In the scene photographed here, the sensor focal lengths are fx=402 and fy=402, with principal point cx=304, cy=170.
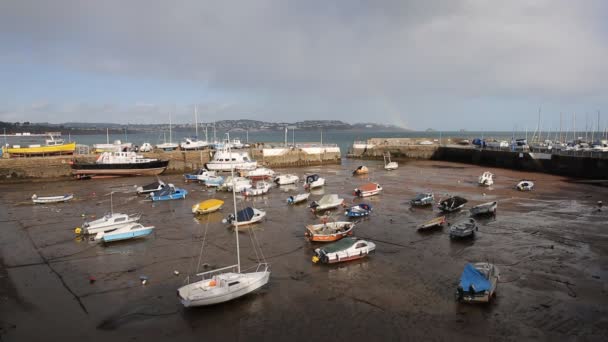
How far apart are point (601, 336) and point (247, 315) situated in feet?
37.1

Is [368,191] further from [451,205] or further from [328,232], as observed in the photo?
[328,232]

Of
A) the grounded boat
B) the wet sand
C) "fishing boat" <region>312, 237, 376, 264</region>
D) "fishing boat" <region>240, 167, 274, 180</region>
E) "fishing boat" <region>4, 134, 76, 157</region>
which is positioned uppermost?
"fishing boat" <region>4, 134, 76, 157</region>

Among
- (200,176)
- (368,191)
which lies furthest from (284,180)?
(368,191)

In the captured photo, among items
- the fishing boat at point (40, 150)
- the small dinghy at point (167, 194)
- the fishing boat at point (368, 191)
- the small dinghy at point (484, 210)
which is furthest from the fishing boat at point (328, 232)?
the fishing boat at point (40, 150)

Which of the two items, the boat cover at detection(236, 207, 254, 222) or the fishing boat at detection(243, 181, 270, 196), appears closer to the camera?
the boat cover at detection(236, 207, 254, 222)

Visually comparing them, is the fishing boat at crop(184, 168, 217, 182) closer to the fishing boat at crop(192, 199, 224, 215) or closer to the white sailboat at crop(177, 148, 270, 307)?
the fishing boat at crop(192, 199, 224, 215)

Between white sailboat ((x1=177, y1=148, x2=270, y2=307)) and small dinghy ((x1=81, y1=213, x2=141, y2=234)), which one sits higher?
small dinghy ((x1=81, y1=213, x2=141, y2=234))

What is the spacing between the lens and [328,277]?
17.4 metres

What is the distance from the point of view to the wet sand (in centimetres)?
1309

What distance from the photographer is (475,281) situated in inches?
585

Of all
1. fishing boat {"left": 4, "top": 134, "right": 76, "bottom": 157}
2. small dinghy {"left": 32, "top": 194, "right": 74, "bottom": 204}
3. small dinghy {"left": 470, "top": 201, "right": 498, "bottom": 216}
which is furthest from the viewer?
fishing boat {"left": 4, "top": 134, "right": 76, "bottom": 157}

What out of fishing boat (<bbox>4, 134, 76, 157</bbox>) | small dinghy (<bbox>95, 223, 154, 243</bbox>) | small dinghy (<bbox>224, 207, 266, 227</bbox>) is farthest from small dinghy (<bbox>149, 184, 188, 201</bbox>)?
fishing boat (<bbox>4, 134, 76, 157</bbox>)

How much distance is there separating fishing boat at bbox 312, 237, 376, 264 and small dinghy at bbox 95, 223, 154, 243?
410 inches

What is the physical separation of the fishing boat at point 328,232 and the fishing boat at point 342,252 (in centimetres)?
220
